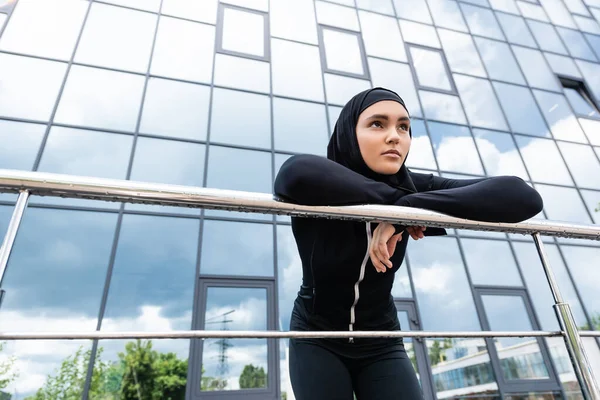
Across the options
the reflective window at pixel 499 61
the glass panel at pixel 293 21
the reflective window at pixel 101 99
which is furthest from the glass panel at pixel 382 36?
the reflective window at pixel 101 99

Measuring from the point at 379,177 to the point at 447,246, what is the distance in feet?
24.0

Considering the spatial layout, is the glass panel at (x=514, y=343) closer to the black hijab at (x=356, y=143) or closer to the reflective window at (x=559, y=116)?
the reflective window at (x=559, y=116)

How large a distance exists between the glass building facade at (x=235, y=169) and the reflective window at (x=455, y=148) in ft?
0.17

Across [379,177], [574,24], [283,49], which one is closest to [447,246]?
[283,49]

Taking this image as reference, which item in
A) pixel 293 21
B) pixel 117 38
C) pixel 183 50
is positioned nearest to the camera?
pixel 117 38

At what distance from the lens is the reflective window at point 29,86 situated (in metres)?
6.86

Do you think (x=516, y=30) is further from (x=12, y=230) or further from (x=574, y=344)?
(x=12, y=230)

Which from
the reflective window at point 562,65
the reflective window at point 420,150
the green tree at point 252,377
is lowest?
the green tree at point 252,377

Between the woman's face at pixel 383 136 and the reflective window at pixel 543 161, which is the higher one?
the reflective window at pixel 543 161

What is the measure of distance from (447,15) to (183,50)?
Answer: 914 centimetres

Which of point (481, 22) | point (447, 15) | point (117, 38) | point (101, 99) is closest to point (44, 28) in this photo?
point (117, 38)

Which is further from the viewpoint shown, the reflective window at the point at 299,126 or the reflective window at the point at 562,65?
the reflective window at the point at 562,65

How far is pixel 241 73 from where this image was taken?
8.81m

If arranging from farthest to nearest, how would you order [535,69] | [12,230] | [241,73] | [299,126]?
1. [535,69]
2. [241,73]
3. [299,126]
4. [12,230]
